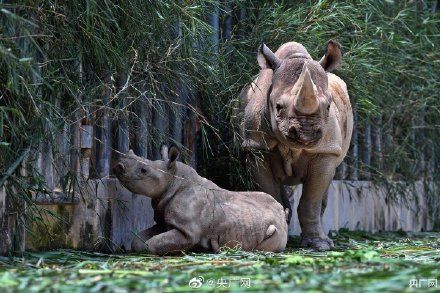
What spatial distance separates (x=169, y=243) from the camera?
681 centimetres

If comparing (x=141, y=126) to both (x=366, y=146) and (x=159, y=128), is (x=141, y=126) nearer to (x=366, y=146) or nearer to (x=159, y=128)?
(x=159, y=128)

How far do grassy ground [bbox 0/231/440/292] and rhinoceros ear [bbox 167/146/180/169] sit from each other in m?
0.70

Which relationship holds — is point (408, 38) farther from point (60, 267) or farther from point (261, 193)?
point (60, 267)

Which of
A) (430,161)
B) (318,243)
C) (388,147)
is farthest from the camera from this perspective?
(430,161)

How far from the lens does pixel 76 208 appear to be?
7.10 metres

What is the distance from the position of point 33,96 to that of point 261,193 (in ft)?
7.13

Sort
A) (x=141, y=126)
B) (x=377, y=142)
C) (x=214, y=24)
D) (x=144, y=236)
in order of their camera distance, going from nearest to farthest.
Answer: (x=144, y=236) < (x=141, y=126) < (x=214, y=24) < (x=377, y=142)

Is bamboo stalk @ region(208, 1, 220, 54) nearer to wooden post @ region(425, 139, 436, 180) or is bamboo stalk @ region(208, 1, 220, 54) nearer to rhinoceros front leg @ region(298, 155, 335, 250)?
→ rhinoceros front leg @ region(298, 155, 335, 250)

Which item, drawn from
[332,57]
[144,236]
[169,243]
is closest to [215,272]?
[169,243]

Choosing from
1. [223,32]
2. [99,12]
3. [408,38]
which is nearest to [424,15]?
[408,38]

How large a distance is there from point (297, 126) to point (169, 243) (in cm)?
133

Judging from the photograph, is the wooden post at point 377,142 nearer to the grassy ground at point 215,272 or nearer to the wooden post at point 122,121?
the wooden post at point 122,121

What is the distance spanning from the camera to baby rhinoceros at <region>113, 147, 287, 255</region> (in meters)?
6.93

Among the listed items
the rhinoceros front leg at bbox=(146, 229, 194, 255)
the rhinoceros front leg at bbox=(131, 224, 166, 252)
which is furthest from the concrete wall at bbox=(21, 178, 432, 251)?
the rhinoceros front leg at bbox=(146, 229, 194, 255)
